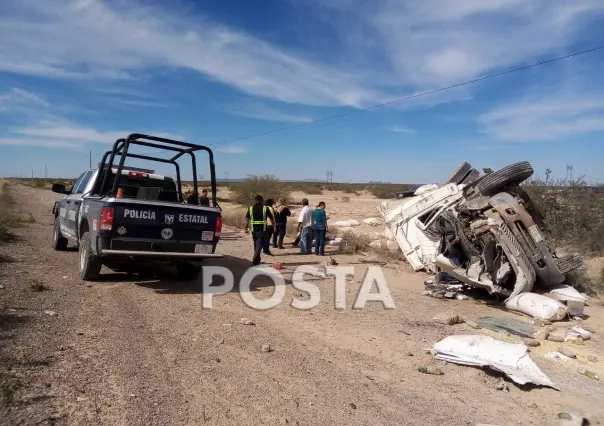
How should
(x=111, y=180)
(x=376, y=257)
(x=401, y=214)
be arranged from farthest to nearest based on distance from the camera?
1. (x=376, y=257)
2. (x=401, y=214)
3. (x=111, y=180)

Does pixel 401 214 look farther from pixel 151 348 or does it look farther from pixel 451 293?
A: pixel 151 348

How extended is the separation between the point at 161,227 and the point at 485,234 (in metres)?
5.78

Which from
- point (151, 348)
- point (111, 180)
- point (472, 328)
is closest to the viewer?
point (151, 348)

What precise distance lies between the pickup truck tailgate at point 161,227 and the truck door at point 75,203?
2106mm

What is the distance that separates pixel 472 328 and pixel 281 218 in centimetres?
854

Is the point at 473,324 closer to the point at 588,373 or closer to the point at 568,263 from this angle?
the point at 588,373

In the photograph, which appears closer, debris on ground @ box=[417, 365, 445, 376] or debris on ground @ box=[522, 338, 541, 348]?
debris on ground @ box=[417, 365, 445, 376]

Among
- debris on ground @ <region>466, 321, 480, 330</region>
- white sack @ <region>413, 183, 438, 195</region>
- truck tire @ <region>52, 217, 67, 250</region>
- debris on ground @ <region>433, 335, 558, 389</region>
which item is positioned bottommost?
debris on ground @ <region>466, 321, 480, 330</region>

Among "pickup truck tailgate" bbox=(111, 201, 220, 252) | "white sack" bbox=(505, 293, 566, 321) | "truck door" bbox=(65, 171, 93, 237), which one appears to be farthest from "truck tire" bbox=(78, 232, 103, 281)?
"white sack" bbox=(505, 293, 566, 321)

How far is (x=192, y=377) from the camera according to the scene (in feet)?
14.0

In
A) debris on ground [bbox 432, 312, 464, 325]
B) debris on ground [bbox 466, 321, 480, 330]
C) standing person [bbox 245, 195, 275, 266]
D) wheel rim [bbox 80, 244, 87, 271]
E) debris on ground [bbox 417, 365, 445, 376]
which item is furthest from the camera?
standing person [bbox 245, 195, 275, 266]

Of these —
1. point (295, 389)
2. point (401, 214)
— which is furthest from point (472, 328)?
point (401, 214)

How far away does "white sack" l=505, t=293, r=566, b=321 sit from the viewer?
25.2 feet

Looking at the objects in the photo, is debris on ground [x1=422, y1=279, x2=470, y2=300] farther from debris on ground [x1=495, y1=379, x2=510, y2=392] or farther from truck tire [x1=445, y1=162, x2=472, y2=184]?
debris on ground [x1=495, y1=379, x2=510, y2=392]
